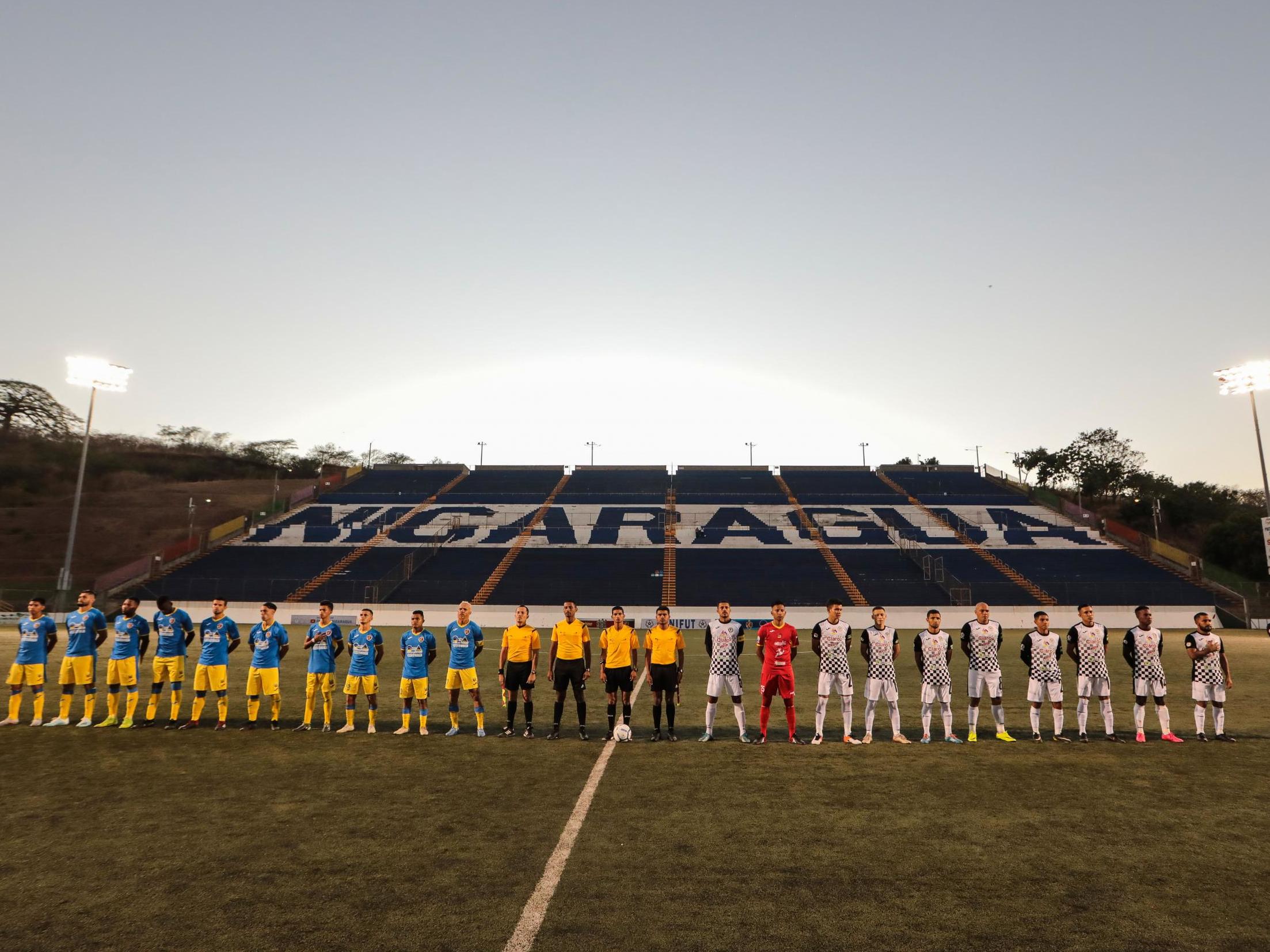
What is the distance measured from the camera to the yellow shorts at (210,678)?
11977mm

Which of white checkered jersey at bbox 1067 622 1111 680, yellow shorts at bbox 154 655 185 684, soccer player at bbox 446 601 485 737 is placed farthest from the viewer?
yellow shorts at bbox 154 655 185 684

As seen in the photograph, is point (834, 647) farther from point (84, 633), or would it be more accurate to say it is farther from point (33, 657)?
point (33, 657)

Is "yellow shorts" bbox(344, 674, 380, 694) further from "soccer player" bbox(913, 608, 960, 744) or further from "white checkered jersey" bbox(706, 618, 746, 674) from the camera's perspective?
"soccer player" bbox(913, 608, 960, 744)

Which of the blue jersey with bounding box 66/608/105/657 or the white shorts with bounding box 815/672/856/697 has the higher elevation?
the blue jersey with bounding box 66/608/105/657

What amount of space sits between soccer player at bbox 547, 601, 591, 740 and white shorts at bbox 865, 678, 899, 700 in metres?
4.40

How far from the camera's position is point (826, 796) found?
8141 mm

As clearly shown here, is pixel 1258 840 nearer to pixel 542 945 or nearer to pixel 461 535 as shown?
pixel 542 945

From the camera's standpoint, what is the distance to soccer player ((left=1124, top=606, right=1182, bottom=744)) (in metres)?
11.1

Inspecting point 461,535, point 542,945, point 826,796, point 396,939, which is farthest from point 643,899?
point 461,535

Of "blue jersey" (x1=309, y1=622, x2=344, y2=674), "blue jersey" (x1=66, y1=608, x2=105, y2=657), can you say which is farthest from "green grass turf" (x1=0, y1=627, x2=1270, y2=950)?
"blue jersey" (x1=66, y1=608, x2=105, y2=657)

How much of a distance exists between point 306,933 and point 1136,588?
44147mm

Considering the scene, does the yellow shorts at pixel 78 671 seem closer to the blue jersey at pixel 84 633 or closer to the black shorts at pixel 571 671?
the blue jersey at pixel 84 633

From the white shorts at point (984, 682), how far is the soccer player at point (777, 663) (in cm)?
281

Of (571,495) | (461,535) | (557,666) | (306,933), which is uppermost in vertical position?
(571,495)
